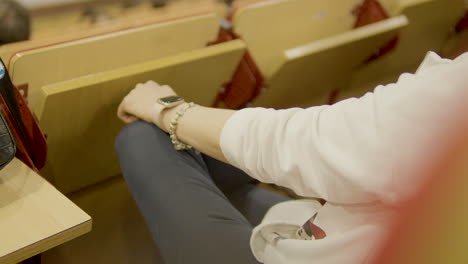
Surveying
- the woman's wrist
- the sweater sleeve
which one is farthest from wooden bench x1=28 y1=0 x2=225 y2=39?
the sweater sleeve

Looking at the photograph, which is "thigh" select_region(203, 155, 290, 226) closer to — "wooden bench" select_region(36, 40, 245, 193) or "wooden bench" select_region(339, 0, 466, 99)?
"wooden bench" select_region(36, 40, 245, 193)

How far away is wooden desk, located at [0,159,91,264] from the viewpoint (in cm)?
64

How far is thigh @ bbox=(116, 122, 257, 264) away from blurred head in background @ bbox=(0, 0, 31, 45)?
0.46 meters

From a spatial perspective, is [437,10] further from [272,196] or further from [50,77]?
[50,77]

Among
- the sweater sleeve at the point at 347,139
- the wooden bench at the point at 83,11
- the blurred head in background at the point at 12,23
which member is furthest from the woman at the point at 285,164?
the wooden bench at the point at 83,11

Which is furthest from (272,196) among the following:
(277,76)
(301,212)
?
(277,76)

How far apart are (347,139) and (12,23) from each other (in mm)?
908

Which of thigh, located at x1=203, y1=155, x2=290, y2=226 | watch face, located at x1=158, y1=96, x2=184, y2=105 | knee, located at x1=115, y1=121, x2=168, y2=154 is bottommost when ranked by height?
thigh, located at x1=203, y1=155, x2=290, y2=226

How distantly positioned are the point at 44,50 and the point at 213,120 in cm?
40

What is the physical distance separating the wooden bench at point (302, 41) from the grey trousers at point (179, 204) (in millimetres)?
469

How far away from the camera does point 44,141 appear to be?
0.94 metres

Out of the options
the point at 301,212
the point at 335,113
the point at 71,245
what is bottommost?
the point at 71,245

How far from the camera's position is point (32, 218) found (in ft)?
2.25

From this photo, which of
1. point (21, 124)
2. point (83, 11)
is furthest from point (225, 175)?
point (83, 11)
